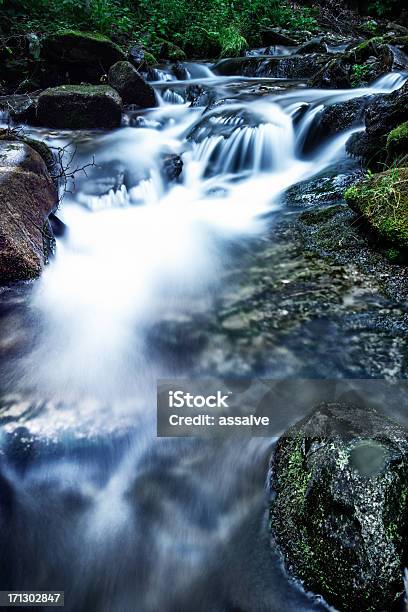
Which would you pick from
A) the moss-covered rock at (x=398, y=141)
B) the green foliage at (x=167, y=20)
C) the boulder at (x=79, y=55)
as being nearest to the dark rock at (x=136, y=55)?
the green foliage at (x=167, y=20)

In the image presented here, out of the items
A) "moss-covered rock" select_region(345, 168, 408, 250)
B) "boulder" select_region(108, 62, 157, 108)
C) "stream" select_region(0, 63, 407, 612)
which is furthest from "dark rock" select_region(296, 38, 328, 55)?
"moss-covered rock" select_region(345, 168, 408, 250)

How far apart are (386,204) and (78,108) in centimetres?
610

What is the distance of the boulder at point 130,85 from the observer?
29.2 ft

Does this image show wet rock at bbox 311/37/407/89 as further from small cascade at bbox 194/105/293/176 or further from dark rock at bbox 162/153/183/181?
dark rock at bbox 162/153/183/181

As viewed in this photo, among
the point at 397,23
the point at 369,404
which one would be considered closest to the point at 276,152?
the point at 369,404

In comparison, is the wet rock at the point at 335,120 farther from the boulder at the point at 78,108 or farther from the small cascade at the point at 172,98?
the small cascade at the point at 172,98

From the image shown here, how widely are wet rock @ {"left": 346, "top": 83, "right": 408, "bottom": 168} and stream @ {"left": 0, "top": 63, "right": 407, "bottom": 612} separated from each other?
268 mm

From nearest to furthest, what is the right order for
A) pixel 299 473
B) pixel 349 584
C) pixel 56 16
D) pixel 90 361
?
pixel 349 584 < pixel 299 473 < pixel 90 361 < pixel 56 16

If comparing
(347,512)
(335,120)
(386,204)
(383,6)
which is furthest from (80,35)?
(383,6)

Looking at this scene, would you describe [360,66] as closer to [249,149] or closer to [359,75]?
[359,75]

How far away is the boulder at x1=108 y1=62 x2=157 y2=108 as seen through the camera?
8898mm

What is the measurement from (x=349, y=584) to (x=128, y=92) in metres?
9.60

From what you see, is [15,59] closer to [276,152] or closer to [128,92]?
[128,92]

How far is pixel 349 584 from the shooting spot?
67.7 inches
